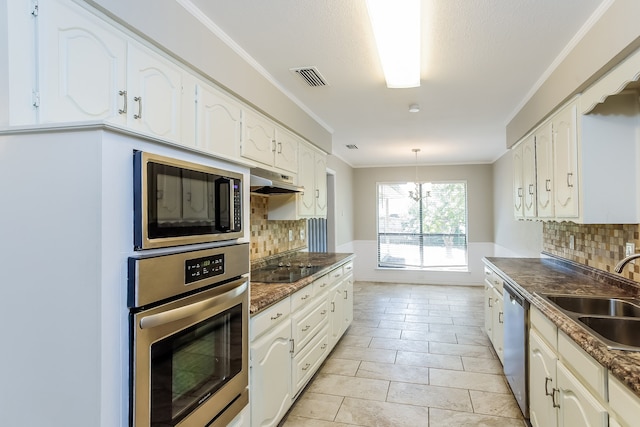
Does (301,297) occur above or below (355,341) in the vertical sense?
above

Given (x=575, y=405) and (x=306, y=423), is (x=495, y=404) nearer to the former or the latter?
(x=575, y=405)

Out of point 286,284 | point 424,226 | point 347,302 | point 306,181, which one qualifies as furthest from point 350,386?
point 424,226

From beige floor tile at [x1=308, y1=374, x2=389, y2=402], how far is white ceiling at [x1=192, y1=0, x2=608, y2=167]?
2486 mm

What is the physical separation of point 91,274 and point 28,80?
77 centimetres

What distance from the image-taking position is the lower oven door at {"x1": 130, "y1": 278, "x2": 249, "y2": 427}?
1.05 metres

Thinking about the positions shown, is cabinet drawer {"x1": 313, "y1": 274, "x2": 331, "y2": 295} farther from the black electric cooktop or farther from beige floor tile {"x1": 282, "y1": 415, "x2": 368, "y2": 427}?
beige floor tile {"x1": 282, "y1": 415, "x2": 368, "y2": 427}

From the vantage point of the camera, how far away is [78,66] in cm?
136

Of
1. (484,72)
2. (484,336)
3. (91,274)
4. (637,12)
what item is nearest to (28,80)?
(91,274)

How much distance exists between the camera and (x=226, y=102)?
7.63 ft

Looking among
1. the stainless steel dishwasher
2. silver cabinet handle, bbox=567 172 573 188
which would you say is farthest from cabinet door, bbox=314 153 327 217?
silver cabinet handle, bbox=567 172 573 188

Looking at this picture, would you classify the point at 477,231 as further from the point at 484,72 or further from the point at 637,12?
the point at 637,12

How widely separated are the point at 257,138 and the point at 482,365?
2.89 m

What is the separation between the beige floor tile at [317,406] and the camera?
2.57 metres

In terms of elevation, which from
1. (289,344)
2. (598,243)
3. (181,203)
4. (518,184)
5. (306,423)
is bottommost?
(306,423)
